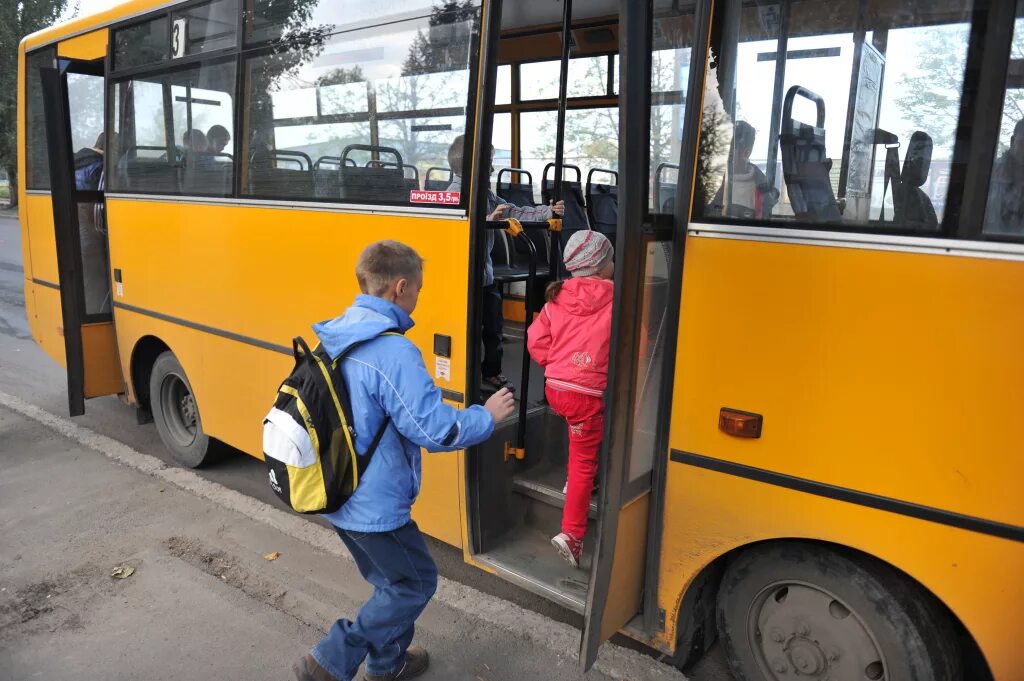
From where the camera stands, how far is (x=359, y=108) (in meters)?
3.60

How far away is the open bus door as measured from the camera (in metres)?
5.05

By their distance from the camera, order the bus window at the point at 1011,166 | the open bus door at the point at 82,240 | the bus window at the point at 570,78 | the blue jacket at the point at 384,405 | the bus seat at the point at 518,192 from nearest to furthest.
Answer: the bus window at the point at 1011,166
the blue jacket at the point at 384,405
the open bus door at the point at 82,240
the bus window at the point at 570,78
the bus seat at the point at 518,192

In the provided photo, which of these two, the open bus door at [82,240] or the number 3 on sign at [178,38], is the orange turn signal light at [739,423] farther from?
the open bus door at [82,240]

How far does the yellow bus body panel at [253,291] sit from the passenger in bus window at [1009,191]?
1.88 m

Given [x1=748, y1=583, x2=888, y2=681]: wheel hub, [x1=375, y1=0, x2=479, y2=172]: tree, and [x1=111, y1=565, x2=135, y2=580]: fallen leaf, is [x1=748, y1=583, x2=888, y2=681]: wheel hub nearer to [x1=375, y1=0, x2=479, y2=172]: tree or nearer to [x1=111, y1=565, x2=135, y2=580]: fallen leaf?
[x1=375, y1=0, x2=479, y2=172]: tree

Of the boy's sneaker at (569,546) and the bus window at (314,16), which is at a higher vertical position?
the bus window at (314,16)

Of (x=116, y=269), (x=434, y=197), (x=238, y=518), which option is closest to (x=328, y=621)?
(x=238, y=518)

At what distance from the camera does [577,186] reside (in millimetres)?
6230

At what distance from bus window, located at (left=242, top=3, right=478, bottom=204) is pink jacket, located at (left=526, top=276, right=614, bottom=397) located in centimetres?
84

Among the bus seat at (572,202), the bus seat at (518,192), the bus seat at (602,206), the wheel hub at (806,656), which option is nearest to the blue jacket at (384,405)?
the wheel hub at (806,656)

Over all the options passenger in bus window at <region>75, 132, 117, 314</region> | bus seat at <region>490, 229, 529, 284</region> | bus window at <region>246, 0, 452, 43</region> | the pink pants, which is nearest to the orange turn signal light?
the pink pants

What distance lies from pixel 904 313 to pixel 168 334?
456cm

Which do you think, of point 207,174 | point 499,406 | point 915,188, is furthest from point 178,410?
point 915,188

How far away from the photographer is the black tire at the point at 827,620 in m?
2.30
